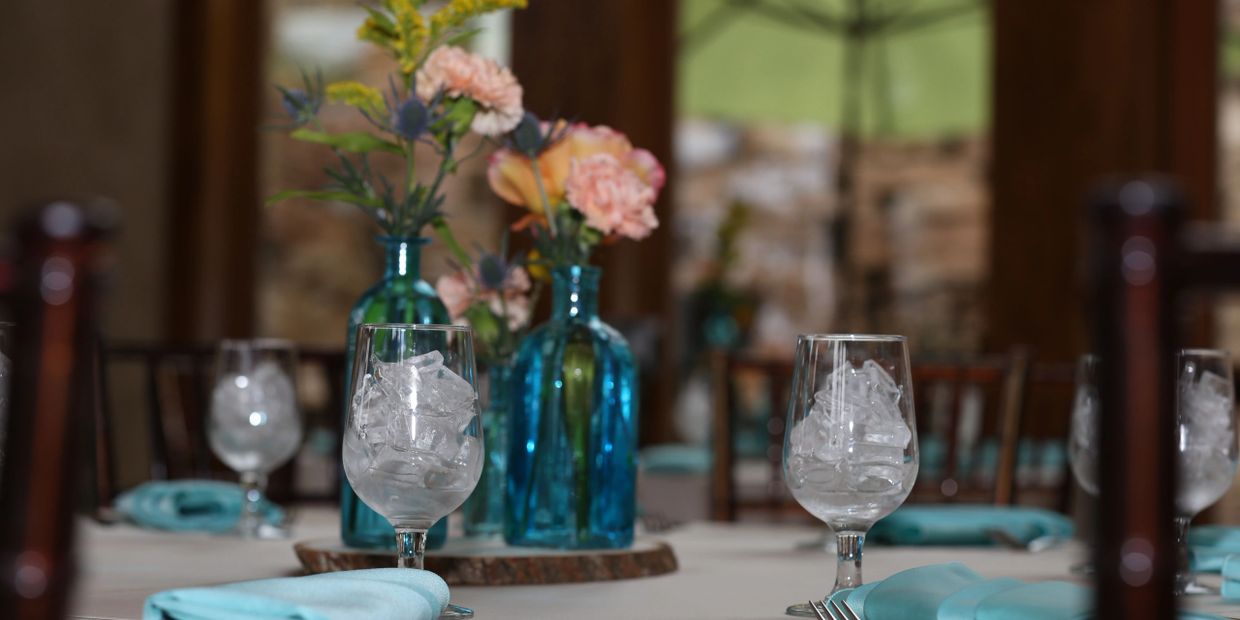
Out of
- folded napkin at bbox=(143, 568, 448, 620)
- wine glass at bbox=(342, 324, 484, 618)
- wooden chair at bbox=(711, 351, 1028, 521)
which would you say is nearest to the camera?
folded napkin at bbox=(143, 568, 448, 620)

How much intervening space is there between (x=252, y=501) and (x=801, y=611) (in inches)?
28.3

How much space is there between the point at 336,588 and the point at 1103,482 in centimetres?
43

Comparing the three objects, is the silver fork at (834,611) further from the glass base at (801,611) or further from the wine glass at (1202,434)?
the wine glass at (1202,434)

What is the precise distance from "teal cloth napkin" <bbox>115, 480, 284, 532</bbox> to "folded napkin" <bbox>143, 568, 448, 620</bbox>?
2.17 ft

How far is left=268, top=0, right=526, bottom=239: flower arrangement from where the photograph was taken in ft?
3.46

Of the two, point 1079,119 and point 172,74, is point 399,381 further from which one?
point 172,74

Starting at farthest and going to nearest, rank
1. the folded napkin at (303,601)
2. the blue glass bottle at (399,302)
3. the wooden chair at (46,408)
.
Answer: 1. the blue glass bottle at (399,302)
2. the folded napkin at (303,601)
3. the wooden chair at (46,408)

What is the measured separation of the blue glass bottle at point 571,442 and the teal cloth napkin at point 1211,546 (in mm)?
467

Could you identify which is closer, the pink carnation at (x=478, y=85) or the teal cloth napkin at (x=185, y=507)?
the pink carnation at (x=478, y=85)

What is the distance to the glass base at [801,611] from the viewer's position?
2.79ft

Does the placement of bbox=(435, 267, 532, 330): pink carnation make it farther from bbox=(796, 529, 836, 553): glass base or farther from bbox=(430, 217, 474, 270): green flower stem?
bbox=(796, 529, 836, 553): glass base


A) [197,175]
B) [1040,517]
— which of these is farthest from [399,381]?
[197,175]

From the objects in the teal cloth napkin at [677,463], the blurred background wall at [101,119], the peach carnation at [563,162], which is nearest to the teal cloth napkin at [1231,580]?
the peach carnation at [563,162]

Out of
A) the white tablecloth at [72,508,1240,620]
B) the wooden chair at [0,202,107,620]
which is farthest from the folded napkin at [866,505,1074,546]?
the wooden chair at [0,202,107,620]
